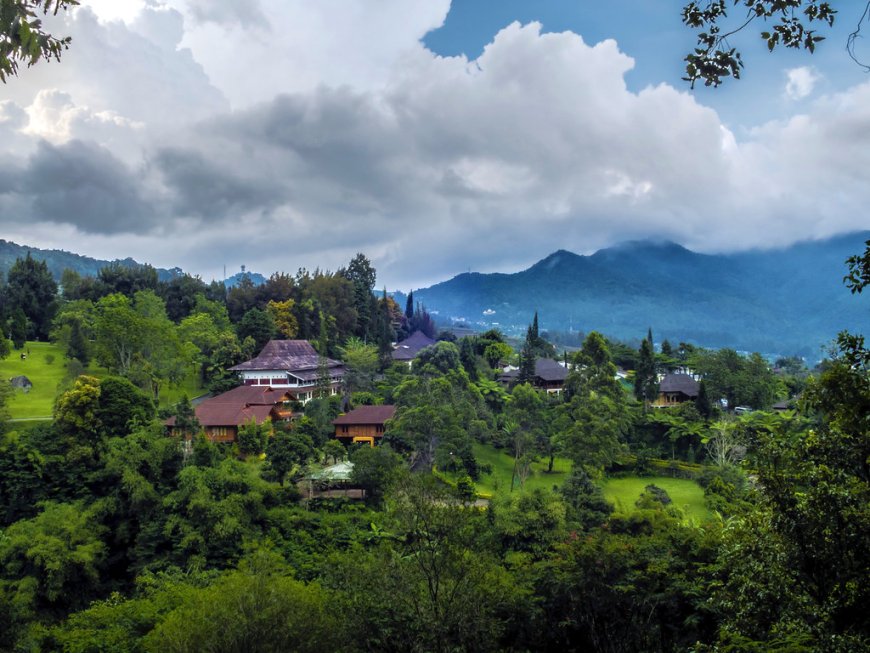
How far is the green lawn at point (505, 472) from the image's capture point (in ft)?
92.4

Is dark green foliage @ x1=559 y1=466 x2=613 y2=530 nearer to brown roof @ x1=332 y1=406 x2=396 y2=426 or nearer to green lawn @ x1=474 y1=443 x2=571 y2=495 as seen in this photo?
green lawn @ x1=474 y1=443 x2=571 y2=495

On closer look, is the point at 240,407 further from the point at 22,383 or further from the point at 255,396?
the point at 22,383

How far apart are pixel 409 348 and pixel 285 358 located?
2050 cm

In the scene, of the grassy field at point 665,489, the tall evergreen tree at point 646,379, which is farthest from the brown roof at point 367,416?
the tall evergreen tree at point 646,379

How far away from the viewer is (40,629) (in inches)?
602

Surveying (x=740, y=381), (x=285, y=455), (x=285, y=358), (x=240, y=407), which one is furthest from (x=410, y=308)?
(x=285, y=455)

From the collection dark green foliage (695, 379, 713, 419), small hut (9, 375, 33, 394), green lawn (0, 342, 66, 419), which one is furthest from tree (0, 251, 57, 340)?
dark green foliage (695, 379, 713, 419)

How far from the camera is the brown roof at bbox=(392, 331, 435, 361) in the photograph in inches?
2049

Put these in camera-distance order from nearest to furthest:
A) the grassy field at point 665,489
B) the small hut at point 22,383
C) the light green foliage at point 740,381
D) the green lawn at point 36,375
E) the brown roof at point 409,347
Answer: the grassy field at point 665,489 → the green lawn at point 36,375 → the small hut at point 22,383 → the light green foliage at point 740,381 → the brown roof at point 409,347

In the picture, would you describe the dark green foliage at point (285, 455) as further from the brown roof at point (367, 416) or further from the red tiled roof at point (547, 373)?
the red tiled roof at point (547, 373)

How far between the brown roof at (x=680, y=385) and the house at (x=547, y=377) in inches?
285

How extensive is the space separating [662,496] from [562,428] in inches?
282

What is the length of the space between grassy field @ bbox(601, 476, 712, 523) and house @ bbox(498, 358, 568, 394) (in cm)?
1257

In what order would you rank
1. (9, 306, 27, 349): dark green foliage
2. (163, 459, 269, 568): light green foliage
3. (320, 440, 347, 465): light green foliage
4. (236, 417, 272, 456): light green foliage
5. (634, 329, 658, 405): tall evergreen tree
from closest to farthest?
(163, 459, 269, 568): light green foliage, (236, 417, 272, 456): light green foliage, (320, 440, 347, 465): light green foliage, (9, 306, 27, 349): dark green foliage, (634, 329, 658, 405): tall evergreen tree
